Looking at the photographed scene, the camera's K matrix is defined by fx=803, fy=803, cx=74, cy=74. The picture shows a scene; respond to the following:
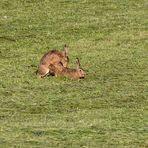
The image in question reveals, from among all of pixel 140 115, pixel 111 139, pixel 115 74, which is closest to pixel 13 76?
pixel 115 74

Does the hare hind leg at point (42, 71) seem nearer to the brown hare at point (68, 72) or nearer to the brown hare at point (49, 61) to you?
the brown hare at point (49, 61)

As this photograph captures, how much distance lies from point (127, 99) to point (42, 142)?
3.98 m

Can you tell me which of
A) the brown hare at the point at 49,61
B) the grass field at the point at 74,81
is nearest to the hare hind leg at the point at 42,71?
the brown hare at the point at 49,61

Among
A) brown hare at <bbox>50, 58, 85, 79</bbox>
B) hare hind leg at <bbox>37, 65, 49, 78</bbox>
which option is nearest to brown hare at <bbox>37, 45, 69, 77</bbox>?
hare hind leg at <bbox>37, 65, 49, 78</bbox>

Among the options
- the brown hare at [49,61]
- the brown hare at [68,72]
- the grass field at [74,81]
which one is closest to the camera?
the grass field at [74,81]

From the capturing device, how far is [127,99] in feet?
47.7

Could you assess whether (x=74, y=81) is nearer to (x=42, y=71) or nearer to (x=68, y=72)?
(x=68, y=72)

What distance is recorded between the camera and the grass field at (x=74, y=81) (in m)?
11.5

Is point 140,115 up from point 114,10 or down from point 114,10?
down

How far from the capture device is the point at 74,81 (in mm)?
16500

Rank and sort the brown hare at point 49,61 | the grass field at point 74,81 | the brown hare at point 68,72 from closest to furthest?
the grass field at point 74,81, the brown hare at point 68,72, the brown hare at point 49,61

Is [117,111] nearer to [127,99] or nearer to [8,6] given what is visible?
[127,99]

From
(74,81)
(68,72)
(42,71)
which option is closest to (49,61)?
(42,71)

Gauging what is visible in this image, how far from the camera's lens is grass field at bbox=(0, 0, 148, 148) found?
11.5 metres
